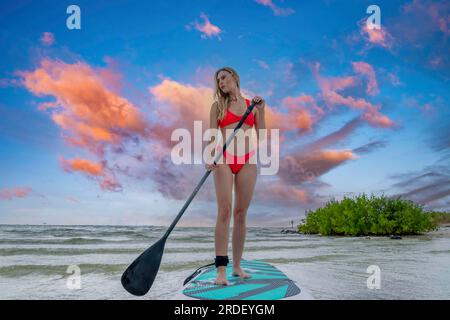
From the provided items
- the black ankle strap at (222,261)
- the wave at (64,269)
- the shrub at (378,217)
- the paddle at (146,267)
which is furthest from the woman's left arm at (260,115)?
the shrub at (378,217)

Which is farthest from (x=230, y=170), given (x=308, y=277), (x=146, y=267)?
(x=308, y=277)

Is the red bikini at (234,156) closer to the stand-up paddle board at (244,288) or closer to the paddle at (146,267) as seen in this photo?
the paddle at (146,267)

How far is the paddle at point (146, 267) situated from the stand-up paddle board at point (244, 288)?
34cm

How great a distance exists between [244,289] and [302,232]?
1378cm

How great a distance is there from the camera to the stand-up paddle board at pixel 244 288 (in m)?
3.15

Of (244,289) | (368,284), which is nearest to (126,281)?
(244,289)

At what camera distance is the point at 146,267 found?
3.62 m

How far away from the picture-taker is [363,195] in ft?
41.2

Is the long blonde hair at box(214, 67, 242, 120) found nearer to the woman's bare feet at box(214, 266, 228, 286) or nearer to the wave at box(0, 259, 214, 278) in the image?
the woman's bare feet at box(214, 266, 228, 286)

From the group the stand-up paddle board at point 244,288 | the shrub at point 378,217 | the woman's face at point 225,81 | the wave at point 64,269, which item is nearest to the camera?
the stand-up paddle board at point 244,288

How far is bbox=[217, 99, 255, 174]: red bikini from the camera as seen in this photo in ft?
12.1

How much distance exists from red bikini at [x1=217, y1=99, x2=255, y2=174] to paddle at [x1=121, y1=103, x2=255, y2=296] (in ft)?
0.30

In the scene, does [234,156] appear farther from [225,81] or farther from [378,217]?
[378,217]
